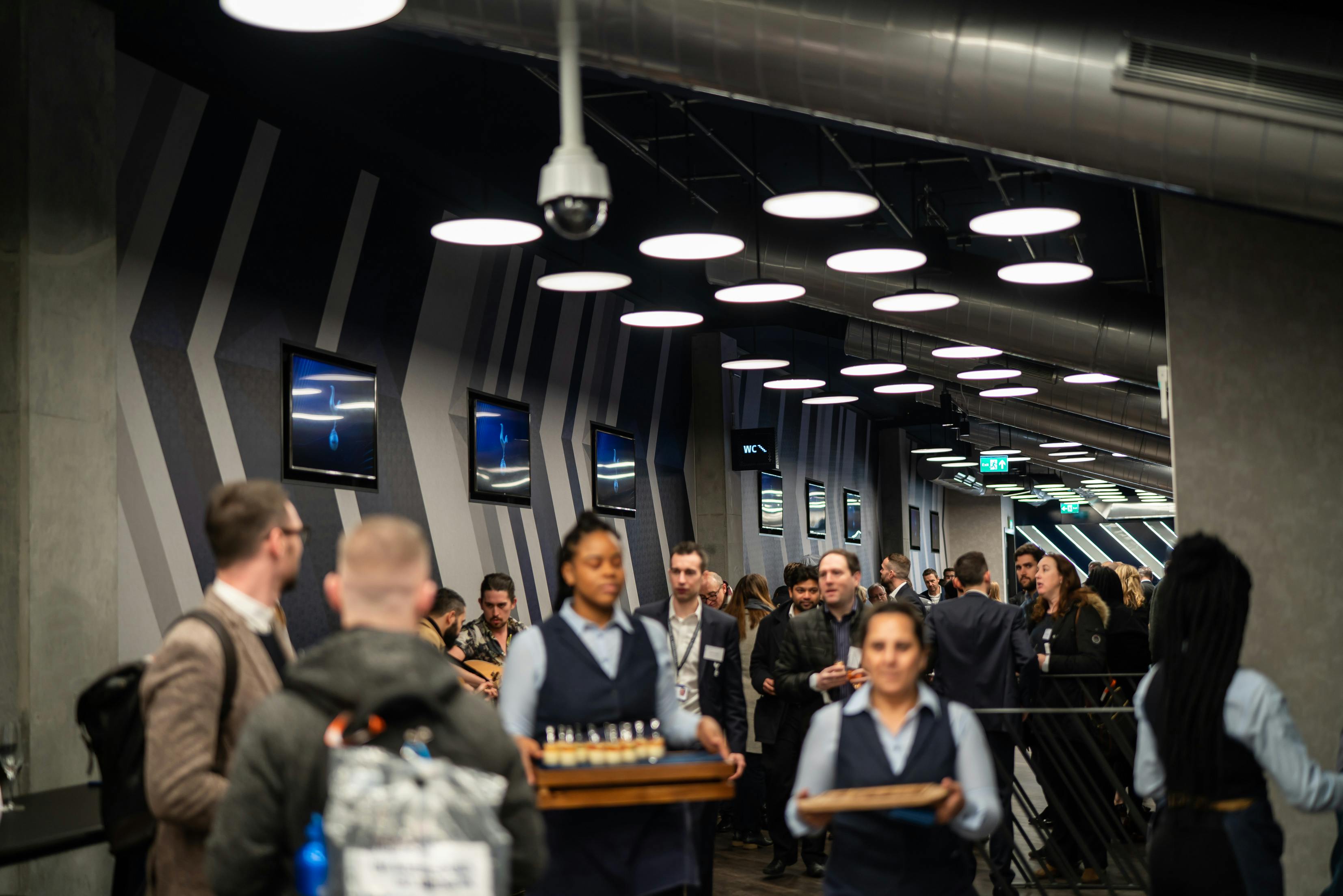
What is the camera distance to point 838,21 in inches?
194

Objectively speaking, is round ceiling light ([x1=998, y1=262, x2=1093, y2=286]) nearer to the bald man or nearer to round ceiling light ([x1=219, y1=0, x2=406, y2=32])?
round ceiling light ([x1=219, y1=0, x2=406, y2=32])

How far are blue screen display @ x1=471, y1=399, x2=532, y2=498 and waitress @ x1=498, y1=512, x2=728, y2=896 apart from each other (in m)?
5.85

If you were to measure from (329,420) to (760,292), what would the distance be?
2.75m

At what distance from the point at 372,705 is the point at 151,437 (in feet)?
15.6

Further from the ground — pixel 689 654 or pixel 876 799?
pixel 689 654

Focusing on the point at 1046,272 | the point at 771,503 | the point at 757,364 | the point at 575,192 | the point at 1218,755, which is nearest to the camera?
the point at 1218,755

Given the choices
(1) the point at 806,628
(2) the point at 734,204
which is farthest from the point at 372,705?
(2) the point at 734,204

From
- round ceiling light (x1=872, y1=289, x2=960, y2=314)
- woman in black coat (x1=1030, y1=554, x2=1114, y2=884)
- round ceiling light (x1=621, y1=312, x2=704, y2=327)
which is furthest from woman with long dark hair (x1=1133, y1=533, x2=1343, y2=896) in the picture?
round ceiling light (x1=621, y1=312, x2=704, y2=327)

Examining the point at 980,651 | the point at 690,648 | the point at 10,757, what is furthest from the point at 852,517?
the point at 10,757

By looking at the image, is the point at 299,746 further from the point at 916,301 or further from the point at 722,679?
the point at 916,301

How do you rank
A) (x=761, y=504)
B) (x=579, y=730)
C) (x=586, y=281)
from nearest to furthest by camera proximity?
(x=579, y=730), (x=586, y=281), (x=761, y=504)

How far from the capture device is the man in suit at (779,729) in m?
6.69

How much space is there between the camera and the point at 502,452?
9.75 m

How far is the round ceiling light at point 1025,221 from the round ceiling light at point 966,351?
345 cm
